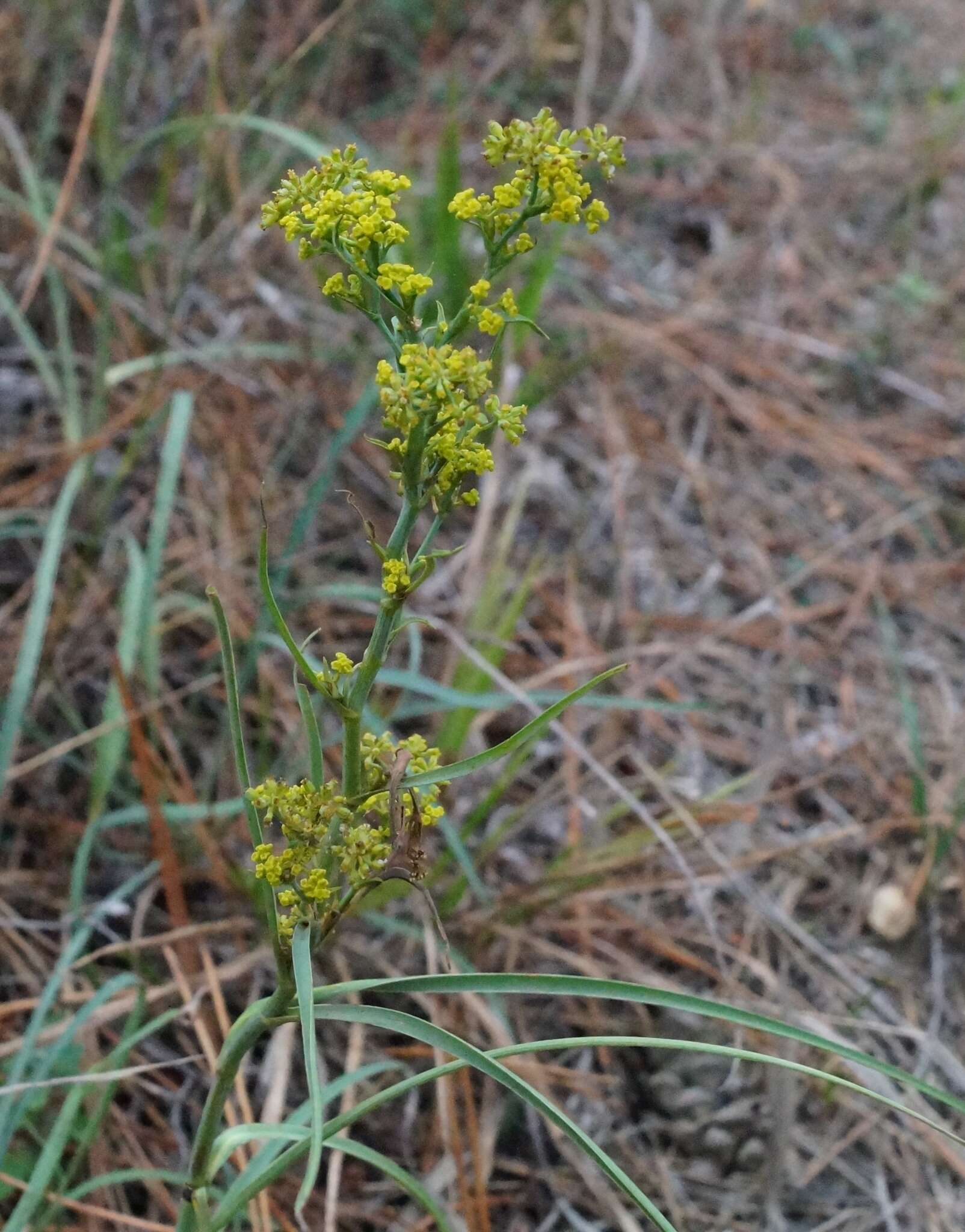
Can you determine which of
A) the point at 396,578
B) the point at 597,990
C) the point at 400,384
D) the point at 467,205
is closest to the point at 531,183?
the point at 467,205

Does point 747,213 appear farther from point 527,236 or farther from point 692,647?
point 527,236

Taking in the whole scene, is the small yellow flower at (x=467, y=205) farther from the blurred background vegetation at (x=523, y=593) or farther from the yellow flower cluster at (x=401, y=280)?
the blurred background vegetation at (x=523, y=593)

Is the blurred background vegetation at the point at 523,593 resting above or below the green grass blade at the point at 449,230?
below

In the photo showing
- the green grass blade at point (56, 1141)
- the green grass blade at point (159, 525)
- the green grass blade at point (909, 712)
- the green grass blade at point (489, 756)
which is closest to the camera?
the green grass blade at point (489, 756)

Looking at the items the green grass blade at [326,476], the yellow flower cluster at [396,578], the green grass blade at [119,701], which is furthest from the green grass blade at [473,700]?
the yellow flower cluster at [396,578]

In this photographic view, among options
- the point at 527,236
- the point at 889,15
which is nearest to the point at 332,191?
the point at 527,236

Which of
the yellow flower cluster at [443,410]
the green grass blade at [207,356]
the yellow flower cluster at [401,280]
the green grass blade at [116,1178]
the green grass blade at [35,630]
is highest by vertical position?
the yellow flower cluster at [401,280]

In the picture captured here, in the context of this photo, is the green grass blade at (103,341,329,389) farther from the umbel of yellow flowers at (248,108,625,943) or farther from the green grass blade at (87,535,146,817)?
the umbel of yellow flowers at (248,108,625,943)

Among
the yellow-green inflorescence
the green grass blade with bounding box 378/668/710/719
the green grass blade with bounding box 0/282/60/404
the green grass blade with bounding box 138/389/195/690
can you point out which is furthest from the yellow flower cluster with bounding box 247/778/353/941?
the green grass blade with bounding box 0/282/60/404
